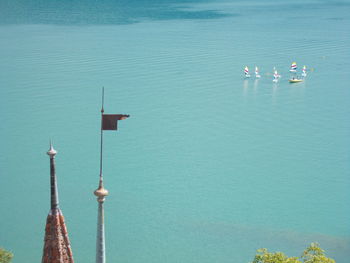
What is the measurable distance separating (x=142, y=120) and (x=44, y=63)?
1062 centimetres

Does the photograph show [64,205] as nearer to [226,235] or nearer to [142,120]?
[226,235]

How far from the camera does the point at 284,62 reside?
111ft

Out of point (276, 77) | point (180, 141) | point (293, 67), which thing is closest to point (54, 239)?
point (180, 141)

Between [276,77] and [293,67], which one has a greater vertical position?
[293,67]

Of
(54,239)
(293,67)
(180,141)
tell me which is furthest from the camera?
(293,67)

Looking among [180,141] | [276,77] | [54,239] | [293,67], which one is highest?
[293,67]

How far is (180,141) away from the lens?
22.8 metres

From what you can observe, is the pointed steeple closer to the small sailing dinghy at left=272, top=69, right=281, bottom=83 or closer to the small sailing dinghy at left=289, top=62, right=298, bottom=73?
the small sailing dinghy at left=272, top=69, right=281, bottom=83

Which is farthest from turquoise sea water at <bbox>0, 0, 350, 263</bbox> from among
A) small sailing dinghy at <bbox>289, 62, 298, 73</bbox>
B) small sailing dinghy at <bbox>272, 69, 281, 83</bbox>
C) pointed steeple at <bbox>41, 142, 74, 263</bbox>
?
pointed steeple at <bbox>41, 142, 74, 263</bbox>

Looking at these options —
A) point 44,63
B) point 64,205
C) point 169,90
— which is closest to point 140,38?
point 44,63

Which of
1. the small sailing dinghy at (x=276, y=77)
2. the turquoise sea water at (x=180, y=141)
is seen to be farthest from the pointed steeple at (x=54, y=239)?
the small sailing dinghy at (x=276, y=77)

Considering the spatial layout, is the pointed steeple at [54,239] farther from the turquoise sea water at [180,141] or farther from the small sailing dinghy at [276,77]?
the small sailing dinghy at [276,77]

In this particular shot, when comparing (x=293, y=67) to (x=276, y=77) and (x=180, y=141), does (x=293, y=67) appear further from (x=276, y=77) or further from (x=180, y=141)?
(x=180, y=141)

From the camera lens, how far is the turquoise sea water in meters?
16.8
